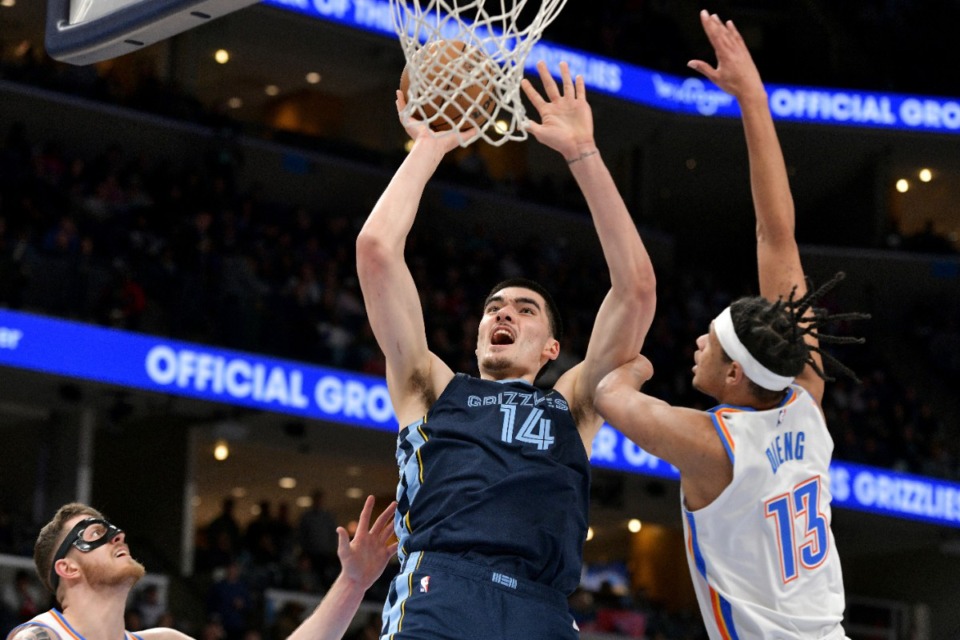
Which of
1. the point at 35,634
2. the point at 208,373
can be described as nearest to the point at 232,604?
the point at 208,373

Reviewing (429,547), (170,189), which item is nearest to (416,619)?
(429,547)

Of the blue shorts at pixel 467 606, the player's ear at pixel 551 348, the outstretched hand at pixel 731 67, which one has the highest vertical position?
the outstretched hand at pixel 731 67

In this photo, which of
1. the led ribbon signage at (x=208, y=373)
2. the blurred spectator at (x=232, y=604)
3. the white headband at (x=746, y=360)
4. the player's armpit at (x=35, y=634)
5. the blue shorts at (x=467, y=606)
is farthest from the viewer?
the led ribbon signage at (x=208, y=373)

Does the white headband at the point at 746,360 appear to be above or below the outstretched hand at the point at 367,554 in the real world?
above

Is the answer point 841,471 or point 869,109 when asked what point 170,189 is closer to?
point 841,471

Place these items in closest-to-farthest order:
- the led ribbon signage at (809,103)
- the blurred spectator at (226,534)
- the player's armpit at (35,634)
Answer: the player's armpit at (35,634) < the blurred spectator at (226,534) < the led ribbon signage at (809,103)

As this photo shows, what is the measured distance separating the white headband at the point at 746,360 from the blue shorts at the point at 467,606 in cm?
88

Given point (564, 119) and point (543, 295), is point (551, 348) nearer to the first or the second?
point (543, 295)

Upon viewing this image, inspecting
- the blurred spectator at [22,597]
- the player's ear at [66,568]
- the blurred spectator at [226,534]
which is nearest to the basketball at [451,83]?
the player's ear at [66,568]

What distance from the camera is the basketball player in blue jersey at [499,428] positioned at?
13.6 feet

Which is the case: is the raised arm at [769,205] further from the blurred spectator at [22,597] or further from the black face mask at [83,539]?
the blurred spectator at [22,597]

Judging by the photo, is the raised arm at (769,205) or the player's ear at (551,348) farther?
the player's ear at (551,348)

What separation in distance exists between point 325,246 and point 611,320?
14.3 m

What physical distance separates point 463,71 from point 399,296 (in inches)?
30.6
